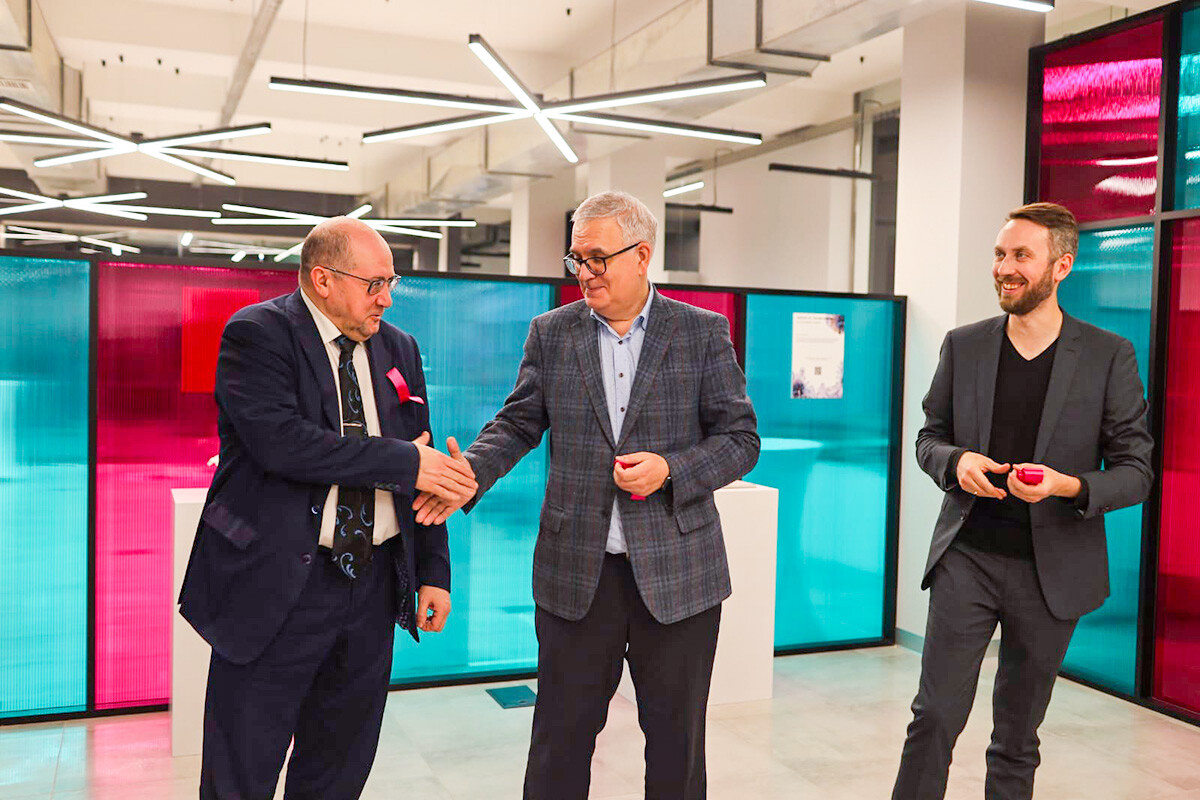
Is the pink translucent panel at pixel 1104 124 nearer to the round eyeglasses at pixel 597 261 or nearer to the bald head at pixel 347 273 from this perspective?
the round eyeglasses at pixel 597 261

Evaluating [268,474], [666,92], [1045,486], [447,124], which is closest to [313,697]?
[268,474]

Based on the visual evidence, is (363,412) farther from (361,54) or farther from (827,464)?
(361,54)

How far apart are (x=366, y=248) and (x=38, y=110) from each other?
18.4ft

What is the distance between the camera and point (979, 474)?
8.23ft

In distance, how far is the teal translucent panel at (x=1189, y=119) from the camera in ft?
14.2

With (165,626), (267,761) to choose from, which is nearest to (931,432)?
(267,761)

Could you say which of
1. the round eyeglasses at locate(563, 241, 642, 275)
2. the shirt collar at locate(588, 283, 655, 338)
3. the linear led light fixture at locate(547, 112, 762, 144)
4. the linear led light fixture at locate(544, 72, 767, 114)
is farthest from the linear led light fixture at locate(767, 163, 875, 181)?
the round eyeglasses at locate(563, 241, 642, 275)

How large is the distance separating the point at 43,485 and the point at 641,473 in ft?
9.11

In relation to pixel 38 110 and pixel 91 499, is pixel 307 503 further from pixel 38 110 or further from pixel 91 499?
pixel 38 110

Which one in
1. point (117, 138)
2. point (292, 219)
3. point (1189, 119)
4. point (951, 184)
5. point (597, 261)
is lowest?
point (597, 261)

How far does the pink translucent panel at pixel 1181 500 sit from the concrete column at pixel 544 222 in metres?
8.24

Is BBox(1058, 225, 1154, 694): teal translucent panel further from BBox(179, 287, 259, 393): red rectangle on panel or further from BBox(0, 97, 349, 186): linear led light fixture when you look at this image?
BBox(0, 97, 349, 186): linear led light fixture

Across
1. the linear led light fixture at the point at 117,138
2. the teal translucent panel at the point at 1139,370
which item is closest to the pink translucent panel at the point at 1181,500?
the teal translucent panel at the point at 1139,370

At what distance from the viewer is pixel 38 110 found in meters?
6.65
